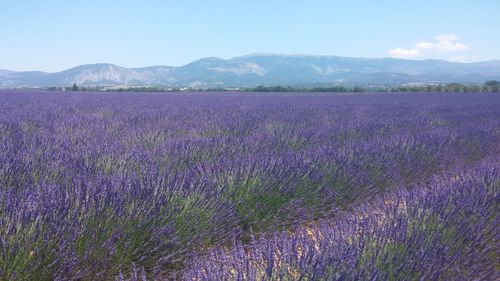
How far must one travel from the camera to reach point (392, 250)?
5.51 feet

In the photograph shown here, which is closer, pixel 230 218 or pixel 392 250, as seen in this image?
pixel 392 250

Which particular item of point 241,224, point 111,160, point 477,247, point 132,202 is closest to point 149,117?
point 111,160

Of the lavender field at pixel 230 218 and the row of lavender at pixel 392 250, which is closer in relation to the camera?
the row of lavender at pixel 392 250

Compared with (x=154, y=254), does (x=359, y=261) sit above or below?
above

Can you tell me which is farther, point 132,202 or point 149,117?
point 149,117

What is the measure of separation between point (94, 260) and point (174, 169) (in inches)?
56.8

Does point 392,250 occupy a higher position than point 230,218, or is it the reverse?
point 392,250

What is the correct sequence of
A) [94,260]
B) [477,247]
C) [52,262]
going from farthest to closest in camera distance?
[477,247] < [94,260] < [52,262]

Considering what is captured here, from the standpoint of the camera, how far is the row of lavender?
4.46 feet

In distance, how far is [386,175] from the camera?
13.0ft

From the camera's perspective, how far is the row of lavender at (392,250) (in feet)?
4.46

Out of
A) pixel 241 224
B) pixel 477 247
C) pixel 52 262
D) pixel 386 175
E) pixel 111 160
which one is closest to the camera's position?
pixel 52 262

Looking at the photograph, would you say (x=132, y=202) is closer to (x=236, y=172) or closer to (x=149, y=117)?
(x=236, y=172)

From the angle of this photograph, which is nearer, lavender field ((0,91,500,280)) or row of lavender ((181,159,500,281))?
row of lavender ((181,159,500,281))
